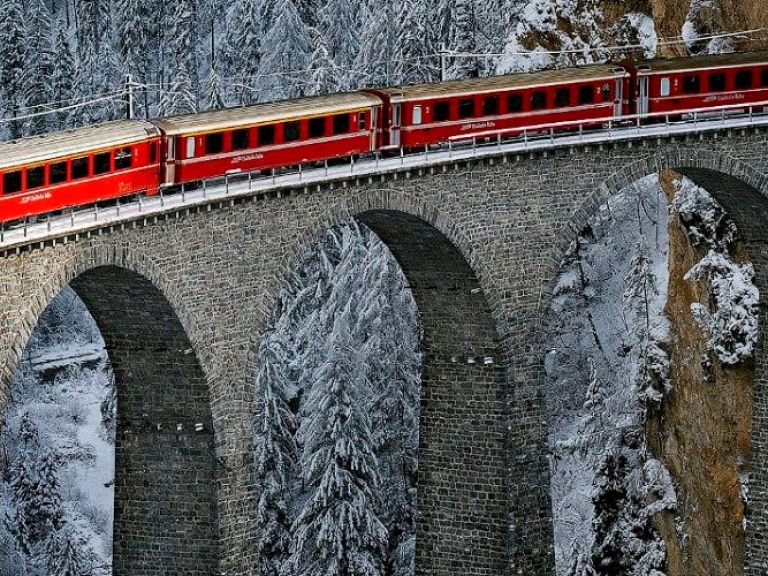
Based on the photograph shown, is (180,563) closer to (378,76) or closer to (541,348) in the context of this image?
(541,348)

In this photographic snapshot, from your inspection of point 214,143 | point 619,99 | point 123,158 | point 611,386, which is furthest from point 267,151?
point 611,386

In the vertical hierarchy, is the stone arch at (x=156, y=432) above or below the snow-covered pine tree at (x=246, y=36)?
below

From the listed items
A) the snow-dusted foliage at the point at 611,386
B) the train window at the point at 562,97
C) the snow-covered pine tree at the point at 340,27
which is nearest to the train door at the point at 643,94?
the train window at the point at 562,97

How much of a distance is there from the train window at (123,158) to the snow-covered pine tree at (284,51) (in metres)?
61.0

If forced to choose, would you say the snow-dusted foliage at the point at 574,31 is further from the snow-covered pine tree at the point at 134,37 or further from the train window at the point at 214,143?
the snow-covered pine tree at the point at 134,37

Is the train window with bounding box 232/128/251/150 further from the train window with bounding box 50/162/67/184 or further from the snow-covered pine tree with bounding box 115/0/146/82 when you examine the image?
the snow-covered pine tree with bounding box 115/0/146/82

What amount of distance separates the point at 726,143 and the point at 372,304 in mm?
21156

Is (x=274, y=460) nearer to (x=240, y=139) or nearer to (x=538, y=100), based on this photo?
(x=538, y=100)

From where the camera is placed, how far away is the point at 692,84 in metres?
57.1

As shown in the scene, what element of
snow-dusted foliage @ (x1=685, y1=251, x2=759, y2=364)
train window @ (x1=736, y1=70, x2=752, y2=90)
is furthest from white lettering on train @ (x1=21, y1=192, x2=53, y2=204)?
snow-dusted foliage @ (x1=685, y1=251, x2=759, y2=364)

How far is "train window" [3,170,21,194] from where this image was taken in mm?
41081

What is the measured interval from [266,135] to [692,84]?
1591cm

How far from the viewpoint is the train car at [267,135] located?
152ft

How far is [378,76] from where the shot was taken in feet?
311
